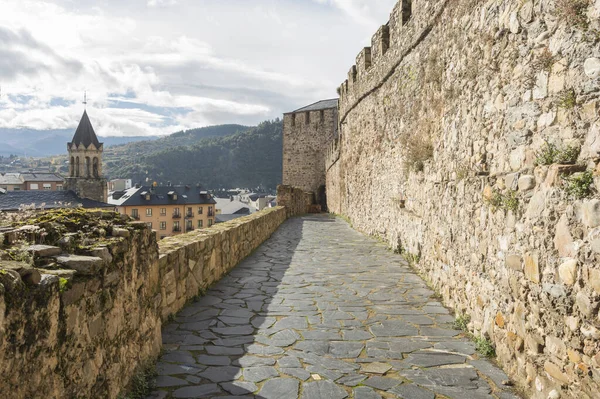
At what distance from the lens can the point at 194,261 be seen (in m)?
5.37

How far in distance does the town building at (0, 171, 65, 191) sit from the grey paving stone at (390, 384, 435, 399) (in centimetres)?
9409

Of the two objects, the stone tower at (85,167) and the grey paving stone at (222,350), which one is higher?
the stone tower at (85,167)

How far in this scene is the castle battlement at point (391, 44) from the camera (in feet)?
23.8

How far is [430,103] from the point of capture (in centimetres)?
671

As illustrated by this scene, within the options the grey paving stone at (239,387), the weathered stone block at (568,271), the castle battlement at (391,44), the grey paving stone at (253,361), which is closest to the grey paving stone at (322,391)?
the grey paving stone at (239,387)

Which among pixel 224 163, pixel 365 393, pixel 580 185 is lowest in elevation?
pixel 365 393

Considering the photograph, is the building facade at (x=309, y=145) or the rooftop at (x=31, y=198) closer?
the building facade at (x=309, y=145)

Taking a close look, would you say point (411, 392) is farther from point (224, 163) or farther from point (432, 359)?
point (224, 163)

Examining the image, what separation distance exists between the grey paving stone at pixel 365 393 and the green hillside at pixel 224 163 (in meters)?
93.9

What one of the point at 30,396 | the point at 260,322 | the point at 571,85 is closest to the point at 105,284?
the point at 30,396

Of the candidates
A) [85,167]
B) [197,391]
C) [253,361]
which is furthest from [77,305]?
[85,167]

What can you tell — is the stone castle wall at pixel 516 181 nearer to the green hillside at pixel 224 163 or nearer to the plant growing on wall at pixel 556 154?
the plant growing on wall at pixel 556 154

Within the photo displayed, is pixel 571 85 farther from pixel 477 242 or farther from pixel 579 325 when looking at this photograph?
pixel 477 242

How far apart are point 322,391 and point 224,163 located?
347 ft
